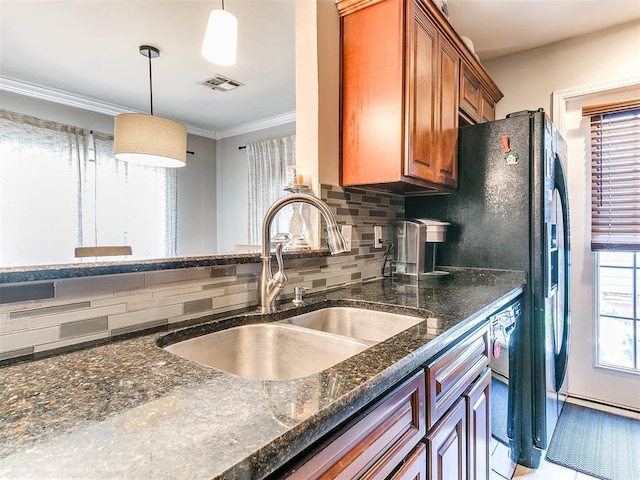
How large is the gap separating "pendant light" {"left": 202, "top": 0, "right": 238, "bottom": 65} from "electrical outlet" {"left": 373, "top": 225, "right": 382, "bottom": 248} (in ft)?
3.49

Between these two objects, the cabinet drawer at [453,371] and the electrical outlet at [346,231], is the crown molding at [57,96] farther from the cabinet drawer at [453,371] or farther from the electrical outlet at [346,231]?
the cabinet drawer at [453,371]

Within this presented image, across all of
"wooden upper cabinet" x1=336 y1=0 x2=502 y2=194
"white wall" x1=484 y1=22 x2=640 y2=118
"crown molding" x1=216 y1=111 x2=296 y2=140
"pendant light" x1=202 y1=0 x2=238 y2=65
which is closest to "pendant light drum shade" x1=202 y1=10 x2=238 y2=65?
"pendant light" x1=202 y1=0 x2=238 y2=65

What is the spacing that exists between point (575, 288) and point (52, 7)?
145 inches

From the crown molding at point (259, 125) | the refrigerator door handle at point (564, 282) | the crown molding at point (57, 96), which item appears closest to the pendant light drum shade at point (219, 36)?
the refrigerator door handle at point (564, 282)

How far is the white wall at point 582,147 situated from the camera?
2.29 meters

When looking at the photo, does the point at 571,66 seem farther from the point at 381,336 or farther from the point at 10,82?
the point at 10,82

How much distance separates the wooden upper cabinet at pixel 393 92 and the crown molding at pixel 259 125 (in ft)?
8.07

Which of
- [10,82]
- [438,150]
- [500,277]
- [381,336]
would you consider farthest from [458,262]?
[10,82]

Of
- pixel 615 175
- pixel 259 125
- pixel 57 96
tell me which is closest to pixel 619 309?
pixel 615 175

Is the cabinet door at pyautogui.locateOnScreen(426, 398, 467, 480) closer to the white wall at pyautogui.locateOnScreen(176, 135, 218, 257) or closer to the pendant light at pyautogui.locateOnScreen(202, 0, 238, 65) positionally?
the pendant light at pyautogui.locateOnScreen(202, 0, 238, 65)

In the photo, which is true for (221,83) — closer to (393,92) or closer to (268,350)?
(393,92)

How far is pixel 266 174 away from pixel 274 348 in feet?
11.0

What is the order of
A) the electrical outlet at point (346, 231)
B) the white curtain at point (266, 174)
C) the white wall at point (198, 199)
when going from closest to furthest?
the electrical outlet at point (346, 231), the white curtain at point (266, 174), the white wall at point (198, 199)

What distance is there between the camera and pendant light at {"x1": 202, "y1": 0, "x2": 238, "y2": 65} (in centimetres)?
130
